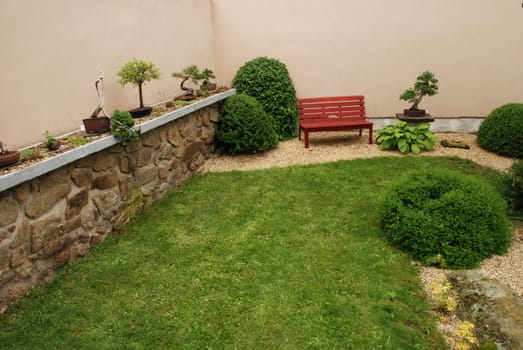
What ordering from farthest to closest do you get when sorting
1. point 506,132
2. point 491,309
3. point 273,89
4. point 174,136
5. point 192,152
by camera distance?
point 273,89 → point 506,132 → point 192,152 → point 174,136 → point 491,309

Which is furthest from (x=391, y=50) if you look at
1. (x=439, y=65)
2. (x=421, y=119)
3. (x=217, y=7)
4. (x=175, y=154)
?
(x=175, y=154)

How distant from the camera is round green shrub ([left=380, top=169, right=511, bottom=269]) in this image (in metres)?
3.83

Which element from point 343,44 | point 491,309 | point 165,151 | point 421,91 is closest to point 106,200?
point 165,151

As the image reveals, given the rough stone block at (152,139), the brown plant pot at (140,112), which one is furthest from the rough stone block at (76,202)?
the brown plant pot at (140,112)

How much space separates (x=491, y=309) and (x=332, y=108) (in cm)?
531

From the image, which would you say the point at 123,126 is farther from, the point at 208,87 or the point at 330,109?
the point at 330,109

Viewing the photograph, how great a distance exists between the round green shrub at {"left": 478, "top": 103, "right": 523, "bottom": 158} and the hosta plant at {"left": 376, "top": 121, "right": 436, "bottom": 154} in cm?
86

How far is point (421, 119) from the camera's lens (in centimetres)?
716

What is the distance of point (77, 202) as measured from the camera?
3965mm

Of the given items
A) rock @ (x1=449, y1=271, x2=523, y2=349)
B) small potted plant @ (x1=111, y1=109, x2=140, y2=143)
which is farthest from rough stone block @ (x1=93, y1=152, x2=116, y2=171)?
rock @ (x1=449, y1=271, x2=523, y2=349)

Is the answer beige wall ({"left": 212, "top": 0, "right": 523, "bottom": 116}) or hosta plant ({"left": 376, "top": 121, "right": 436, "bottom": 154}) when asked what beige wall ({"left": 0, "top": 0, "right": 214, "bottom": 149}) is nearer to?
beige wall ({"left": 212, "top": 0, "right": 523, "bottom": 116})

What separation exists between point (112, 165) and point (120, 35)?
180 cm

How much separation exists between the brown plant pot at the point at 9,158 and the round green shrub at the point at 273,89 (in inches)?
193

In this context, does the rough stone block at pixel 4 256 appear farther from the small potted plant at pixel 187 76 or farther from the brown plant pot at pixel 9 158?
the small potted plant at pixel 187 76
